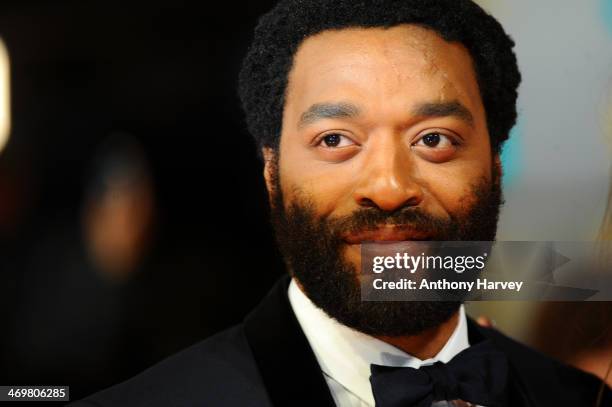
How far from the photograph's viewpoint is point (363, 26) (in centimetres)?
132

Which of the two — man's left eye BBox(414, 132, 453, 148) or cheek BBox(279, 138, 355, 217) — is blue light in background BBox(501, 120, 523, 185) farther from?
cheek BBox(279, 138, 355, 217)

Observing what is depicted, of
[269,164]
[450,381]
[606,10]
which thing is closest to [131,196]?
[269,164]

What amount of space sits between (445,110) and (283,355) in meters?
0.49

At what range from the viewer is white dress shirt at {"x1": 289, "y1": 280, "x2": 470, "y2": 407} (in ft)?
4.42

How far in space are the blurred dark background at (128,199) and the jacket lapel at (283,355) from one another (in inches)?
4.0

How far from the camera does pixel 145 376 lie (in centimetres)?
139

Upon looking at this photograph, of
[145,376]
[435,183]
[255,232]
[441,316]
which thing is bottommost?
[145,376]

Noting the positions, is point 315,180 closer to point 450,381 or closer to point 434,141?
point 434,141

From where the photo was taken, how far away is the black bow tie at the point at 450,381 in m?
1.28

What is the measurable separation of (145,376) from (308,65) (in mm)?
605

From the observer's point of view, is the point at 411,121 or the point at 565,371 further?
the point at 565,371

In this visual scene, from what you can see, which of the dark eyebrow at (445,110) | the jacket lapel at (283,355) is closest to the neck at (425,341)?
the jacket lapel at (283,355)

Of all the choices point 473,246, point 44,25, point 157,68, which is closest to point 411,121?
point 473,246

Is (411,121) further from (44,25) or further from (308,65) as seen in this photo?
(44,25)
